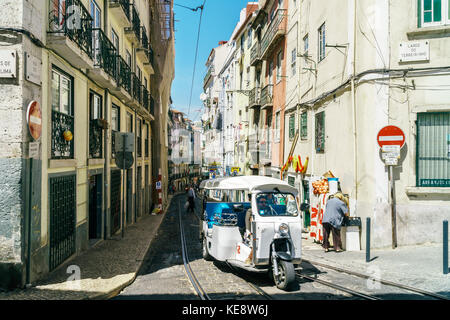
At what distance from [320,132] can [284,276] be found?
827 centimetres

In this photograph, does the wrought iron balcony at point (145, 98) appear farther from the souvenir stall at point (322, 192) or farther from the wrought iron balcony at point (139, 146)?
the souvenir stall at point (322, 192)

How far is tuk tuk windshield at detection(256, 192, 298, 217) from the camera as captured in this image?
8008mm

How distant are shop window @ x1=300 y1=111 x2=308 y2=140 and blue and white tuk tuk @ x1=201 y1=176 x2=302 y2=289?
7538 mm

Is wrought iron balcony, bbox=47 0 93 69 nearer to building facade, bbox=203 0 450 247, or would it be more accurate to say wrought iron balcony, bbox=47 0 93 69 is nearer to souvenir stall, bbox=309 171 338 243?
building facade, bbox=203 0 450 247

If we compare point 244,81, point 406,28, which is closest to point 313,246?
point 406,28

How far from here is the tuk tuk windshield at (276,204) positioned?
8.01 m

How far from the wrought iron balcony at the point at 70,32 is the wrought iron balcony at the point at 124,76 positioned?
12.8ft

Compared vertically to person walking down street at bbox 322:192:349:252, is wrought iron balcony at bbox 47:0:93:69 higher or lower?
higher

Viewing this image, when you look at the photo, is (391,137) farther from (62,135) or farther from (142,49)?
(142,49)

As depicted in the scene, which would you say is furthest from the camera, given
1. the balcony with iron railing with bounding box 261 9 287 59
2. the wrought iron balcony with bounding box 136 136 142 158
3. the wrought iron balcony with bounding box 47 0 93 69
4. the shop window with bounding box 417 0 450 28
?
the wrought iron balcony with bounding box 136 136 142 158

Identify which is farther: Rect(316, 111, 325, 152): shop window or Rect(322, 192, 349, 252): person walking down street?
Rect(316, 111, 325, 152): shop window

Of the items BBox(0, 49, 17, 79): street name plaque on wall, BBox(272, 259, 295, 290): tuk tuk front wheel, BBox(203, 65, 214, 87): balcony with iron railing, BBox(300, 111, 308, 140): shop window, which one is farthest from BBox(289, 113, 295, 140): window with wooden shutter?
BBox(203, 65, 214, 87): balcony with iron railing

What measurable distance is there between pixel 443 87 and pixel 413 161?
6.73ft

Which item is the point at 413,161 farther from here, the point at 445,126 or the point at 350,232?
the point at 350,232
